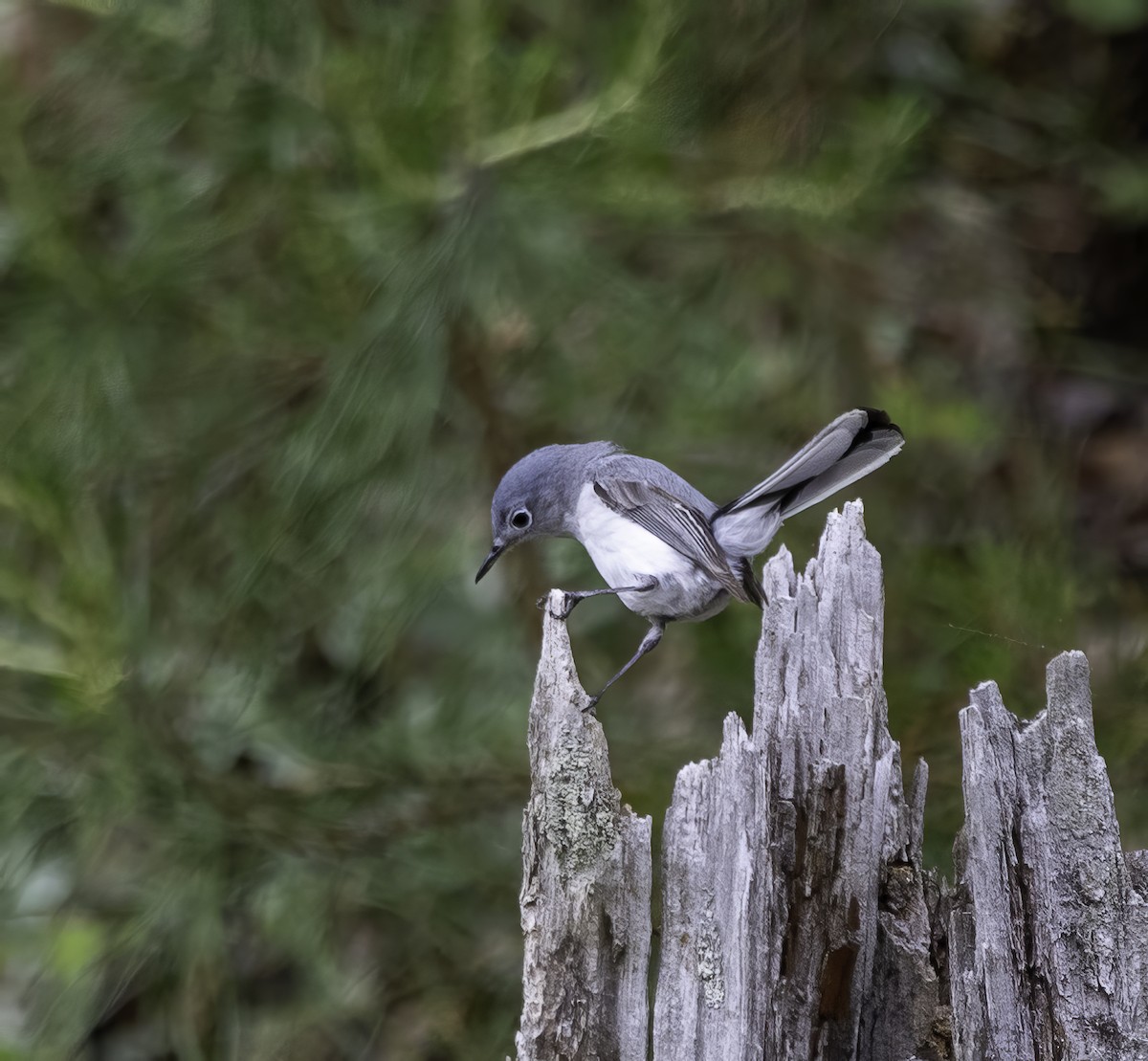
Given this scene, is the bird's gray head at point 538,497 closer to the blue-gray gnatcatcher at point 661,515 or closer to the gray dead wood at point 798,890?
the blue-gray gnatcatcher at point 661,515

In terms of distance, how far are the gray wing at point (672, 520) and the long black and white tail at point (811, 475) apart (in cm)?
5

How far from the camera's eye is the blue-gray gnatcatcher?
6.09ft

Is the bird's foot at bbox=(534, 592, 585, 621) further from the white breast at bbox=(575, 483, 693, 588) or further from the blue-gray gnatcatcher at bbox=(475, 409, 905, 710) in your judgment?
the white breast at bbox=(575, 483, 693, 588)

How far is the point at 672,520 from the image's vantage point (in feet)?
6.61

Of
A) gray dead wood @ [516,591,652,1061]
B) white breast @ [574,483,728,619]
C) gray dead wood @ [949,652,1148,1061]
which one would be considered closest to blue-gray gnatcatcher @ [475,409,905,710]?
white breast @ [574,483,728,619]

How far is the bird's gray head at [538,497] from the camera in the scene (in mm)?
2127

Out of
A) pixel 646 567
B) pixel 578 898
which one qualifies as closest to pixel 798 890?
pixel 578 898

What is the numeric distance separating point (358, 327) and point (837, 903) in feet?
5.29

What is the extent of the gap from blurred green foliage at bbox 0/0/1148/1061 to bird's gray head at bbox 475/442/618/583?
19.5 inches

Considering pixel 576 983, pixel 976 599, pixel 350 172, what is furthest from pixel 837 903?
pixel 350 172

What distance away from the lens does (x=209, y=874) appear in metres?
2.67

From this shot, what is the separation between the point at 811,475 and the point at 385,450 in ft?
3.28

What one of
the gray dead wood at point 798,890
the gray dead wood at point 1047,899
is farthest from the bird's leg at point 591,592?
the gray dead wood at point 1047,899

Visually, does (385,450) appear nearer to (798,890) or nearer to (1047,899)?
(798,890)
